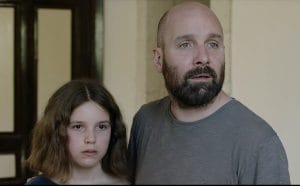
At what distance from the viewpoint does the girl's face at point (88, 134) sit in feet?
4.70

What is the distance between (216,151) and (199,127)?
4.4 inches

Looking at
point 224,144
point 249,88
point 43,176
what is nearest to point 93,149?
point 43,176

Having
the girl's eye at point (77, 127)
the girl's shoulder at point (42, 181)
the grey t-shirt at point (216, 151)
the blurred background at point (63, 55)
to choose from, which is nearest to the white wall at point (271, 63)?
the blurred background at point (63, 55)

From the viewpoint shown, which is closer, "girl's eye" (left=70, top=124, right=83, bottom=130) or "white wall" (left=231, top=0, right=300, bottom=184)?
"girl's eye" (left=70, top=124, right=83, bottom=130)

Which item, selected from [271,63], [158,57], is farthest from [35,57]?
[158,57]

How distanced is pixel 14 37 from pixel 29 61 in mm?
190

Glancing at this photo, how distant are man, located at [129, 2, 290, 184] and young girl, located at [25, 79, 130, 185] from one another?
12 cm

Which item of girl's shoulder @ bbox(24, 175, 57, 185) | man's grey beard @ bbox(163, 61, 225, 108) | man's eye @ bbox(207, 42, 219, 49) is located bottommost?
girl's shoulder @ bbox(24, 175, 57, 185)

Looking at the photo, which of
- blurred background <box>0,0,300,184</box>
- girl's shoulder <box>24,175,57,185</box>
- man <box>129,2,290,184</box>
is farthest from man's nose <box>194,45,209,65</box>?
blurred background <box>0,0,300,184</box>

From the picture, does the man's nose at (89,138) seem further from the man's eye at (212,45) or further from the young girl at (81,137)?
the man's eye at (212,45)

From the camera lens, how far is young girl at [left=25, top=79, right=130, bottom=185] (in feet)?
4.68

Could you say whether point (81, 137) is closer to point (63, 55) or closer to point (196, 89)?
point (196, 89)

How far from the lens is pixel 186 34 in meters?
1.58

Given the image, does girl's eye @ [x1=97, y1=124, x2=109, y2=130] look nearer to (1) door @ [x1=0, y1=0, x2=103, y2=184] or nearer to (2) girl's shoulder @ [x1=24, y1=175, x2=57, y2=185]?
(2) girl's shoulder @ [x1=24, y1=175, x2=57, y2=185]
